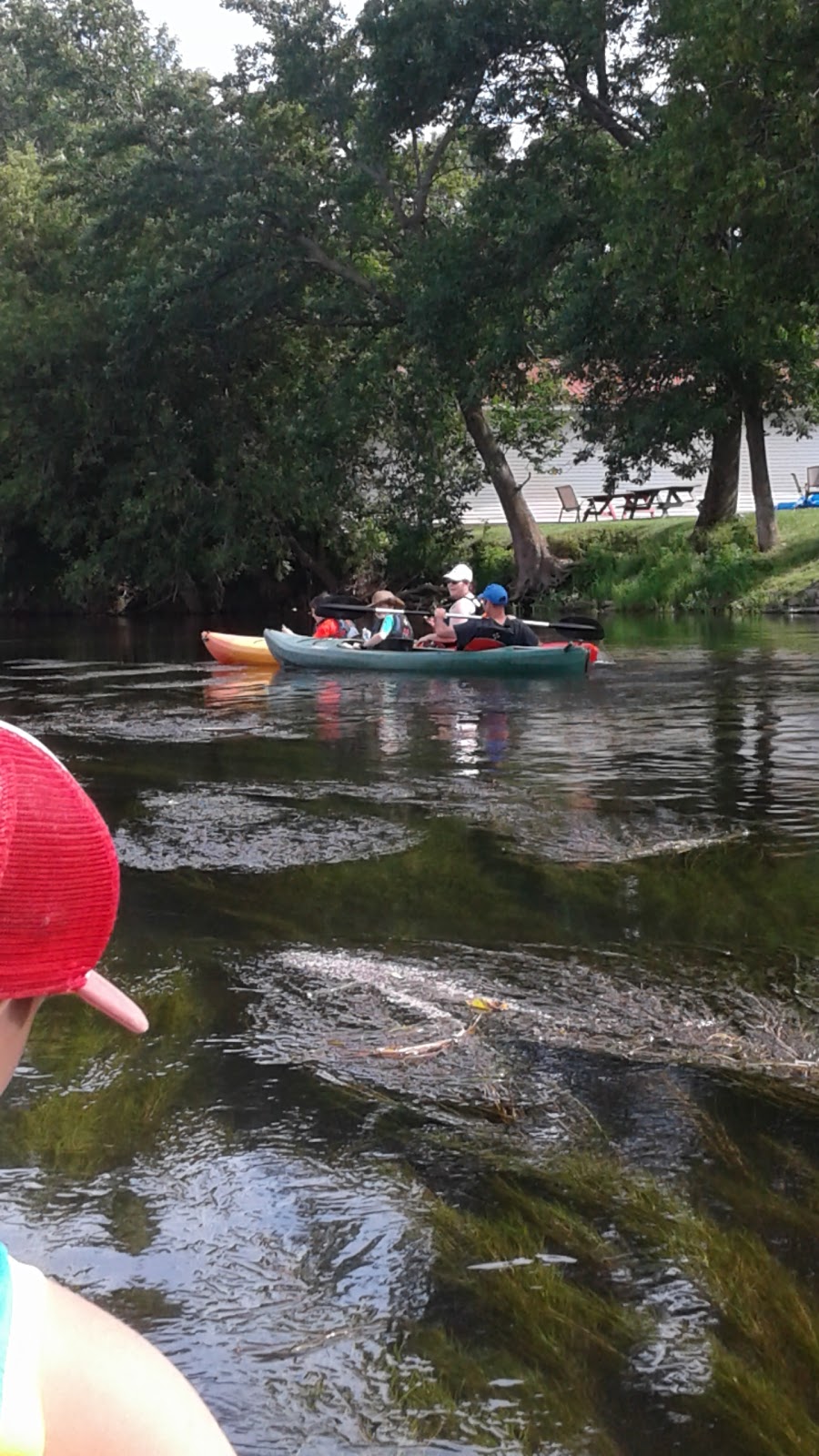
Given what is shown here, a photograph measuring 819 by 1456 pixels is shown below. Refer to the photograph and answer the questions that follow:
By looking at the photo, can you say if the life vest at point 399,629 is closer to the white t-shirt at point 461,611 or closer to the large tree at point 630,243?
the white t-shirt at point 461,611

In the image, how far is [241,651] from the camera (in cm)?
2191

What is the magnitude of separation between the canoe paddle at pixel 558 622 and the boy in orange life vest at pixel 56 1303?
60.1 feet

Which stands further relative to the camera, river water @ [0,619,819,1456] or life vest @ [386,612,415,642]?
life vest @ [386,612,415,642]

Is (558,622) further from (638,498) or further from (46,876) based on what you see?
(46,876)

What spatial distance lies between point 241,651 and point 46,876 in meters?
21.1

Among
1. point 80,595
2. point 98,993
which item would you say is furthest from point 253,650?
point 98,993

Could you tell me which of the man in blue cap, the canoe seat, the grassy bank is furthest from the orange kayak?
the grassy bank

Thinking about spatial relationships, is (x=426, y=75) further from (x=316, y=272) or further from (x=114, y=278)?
(x=114, y=278)

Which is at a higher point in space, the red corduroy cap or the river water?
the red corduroy cap

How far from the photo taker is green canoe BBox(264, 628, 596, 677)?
18.0 m

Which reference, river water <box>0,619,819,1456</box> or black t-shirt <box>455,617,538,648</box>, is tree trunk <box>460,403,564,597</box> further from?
river water <box>0,619,819,1456</box>

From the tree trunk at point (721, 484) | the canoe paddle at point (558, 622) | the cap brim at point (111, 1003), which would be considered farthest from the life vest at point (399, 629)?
the cap brim at point (111, 1003)

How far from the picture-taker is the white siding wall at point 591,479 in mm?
43344

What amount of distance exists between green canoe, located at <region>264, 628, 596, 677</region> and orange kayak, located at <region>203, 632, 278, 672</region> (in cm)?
199
